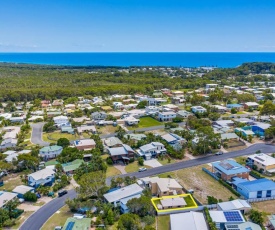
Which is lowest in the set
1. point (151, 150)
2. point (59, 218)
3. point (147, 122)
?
point (147, 122)

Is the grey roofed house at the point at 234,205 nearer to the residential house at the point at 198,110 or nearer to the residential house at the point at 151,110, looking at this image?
the residential house at the point at 198,110

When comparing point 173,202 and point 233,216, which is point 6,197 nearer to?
point 173,202

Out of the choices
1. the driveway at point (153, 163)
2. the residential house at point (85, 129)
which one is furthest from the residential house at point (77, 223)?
the residential house at point (85, 129)

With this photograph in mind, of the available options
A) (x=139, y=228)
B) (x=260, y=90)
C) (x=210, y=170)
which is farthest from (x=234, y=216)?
(x=260, y=90)

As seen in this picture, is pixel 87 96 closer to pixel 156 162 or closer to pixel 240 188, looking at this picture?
pixel 156 162

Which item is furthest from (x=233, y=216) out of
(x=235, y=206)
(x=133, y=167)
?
(x=133, y=167)
